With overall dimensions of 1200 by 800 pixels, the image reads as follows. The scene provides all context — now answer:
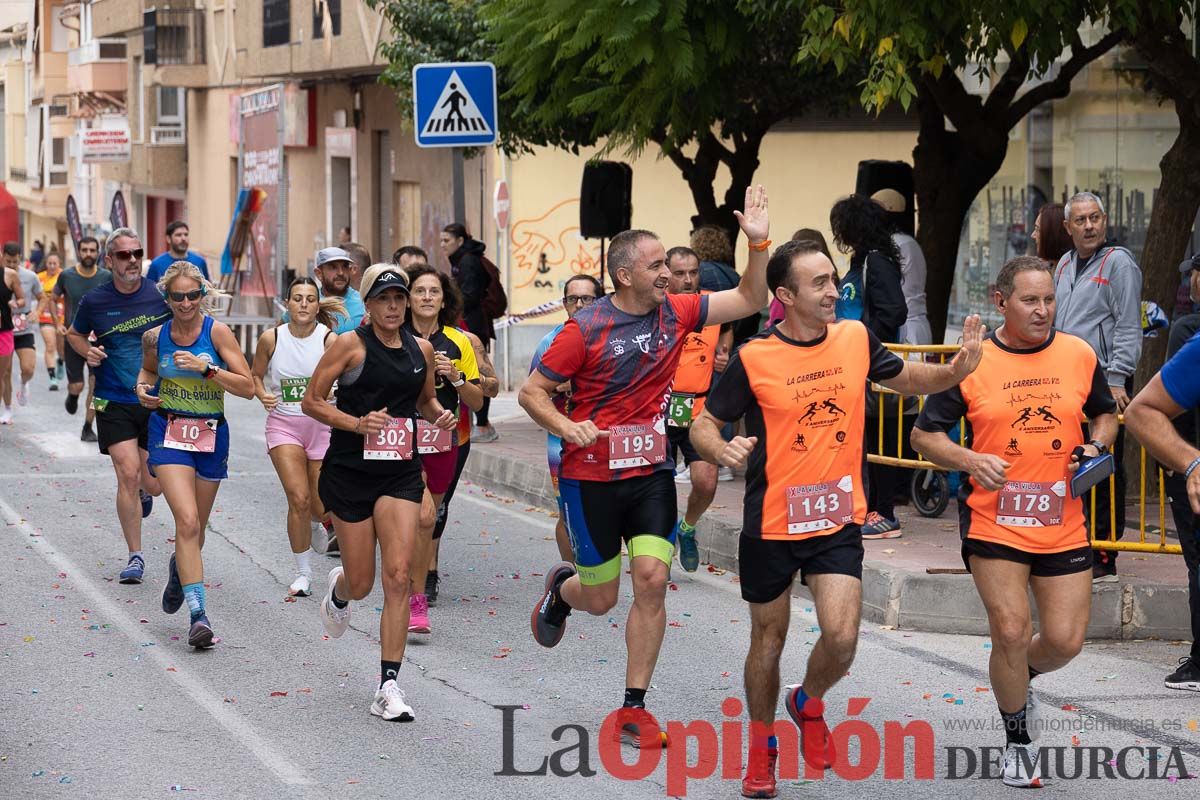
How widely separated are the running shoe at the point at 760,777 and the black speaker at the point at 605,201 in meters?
11.0

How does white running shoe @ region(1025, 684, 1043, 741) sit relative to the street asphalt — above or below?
above

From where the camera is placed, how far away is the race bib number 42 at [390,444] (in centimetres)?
776

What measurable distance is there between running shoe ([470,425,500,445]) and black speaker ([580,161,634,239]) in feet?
6.50

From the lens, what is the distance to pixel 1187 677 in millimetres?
7934

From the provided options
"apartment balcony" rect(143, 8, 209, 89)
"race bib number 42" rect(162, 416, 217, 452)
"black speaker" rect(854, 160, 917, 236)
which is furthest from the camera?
"apartment balcony" rect(143, 8, 209, 89)

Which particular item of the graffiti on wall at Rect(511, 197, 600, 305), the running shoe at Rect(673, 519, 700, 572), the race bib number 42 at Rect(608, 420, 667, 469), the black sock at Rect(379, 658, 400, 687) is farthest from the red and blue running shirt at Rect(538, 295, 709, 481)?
the graffiti on wall at Rect(511, 197, 600, 305)

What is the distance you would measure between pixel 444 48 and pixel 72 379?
526 centimetres

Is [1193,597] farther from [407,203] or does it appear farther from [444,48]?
[407,203]

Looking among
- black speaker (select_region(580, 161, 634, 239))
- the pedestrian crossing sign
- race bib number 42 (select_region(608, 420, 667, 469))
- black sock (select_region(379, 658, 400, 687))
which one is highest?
the pedestrian crossing sign

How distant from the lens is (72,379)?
778 inches

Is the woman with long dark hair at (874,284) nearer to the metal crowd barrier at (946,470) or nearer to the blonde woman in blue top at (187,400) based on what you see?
the metal crowd barrier at (946,470)

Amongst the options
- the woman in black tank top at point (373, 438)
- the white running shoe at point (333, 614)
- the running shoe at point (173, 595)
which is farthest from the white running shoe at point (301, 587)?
the woman in black tank top at point (373, 438)

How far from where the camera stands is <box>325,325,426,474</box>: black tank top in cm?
784

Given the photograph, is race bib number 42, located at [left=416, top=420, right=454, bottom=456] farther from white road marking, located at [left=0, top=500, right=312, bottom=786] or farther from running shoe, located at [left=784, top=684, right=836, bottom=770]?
running shoe, located at [left=784, top=684, right=836, bottom=770]
